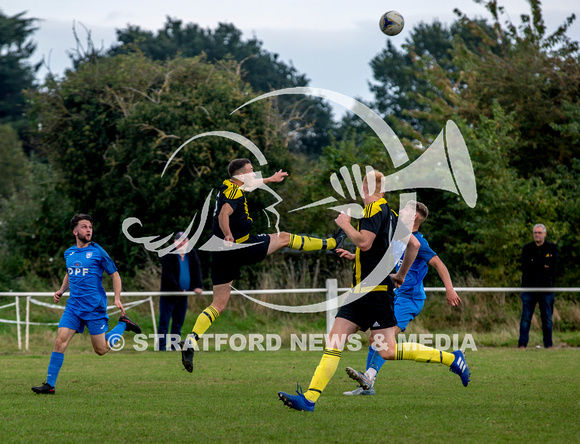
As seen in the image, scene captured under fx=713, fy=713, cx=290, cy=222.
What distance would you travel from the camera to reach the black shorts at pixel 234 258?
352 inches

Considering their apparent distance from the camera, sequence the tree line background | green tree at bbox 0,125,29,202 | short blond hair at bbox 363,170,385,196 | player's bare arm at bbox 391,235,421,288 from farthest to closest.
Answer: green tree at bbox 0,125,29,202 < the tree line background < player's bare arm at bbox 391,235,421,288 < short blond hair at bbox 363,170,385,196

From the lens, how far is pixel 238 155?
20266 mm

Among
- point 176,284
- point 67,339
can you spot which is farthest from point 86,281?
point 176,284

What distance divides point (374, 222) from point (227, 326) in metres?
11.2

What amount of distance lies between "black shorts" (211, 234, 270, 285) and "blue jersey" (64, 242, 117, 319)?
1.29m

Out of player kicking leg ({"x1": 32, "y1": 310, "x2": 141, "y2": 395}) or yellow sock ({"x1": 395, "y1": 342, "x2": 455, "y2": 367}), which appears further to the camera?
player kicking leg ({"x1": 32, "y1": 310, "x2": 141, "y2": 395})

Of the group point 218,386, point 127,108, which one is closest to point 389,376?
point 218,386

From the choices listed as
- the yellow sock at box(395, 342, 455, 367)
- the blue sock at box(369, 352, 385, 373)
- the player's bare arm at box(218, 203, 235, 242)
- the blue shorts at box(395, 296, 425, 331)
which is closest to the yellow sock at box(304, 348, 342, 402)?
the yellow sock at box(395, 342, 455, 367)

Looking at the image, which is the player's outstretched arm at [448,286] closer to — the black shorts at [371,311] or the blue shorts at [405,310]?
the blue shorts at [405,310]

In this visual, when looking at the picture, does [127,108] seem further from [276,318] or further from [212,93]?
[276,318]

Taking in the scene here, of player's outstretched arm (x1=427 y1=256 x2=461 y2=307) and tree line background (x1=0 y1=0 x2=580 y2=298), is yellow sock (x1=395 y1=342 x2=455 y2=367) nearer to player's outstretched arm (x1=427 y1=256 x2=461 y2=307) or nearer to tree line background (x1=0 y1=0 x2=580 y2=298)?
player's outstretched arm (x1=427 y1=256 x2=461 y2=307)

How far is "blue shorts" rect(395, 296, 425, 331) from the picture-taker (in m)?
8.66

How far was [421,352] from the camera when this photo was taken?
7.55 m

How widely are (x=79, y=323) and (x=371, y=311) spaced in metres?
3.84
